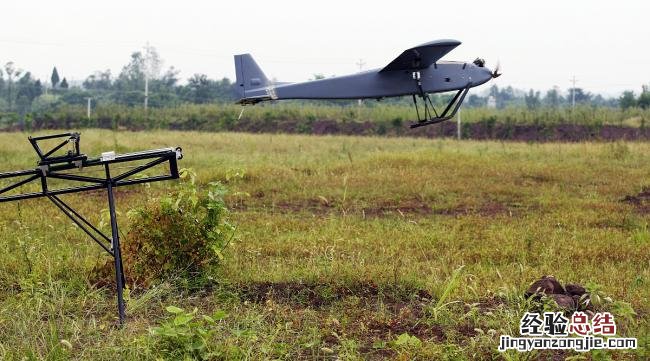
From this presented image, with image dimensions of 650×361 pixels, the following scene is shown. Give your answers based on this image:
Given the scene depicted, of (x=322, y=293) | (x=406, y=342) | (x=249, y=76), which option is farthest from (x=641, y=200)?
(x=406, y=342)

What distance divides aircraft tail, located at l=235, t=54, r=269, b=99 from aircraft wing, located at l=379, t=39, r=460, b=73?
176cm

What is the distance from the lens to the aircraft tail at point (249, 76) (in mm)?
10273

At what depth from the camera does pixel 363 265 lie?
6910 millimetres

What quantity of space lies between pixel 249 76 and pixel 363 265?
433cm

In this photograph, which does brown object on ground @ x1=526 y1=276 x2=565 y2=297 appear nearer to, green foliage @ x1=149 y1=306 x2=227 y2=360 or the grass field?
the grass field

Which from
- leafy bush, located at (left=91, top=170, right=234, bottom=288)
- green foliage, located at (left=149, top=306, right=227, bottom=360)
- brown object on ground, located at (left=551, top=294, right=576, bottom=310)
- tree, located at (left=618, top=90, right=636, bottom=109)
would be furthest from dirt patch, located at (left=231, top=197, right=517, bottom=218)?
tree, located at (left=618, top=90, right=636, bottom=109)

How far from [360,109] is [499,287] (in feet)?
93.2

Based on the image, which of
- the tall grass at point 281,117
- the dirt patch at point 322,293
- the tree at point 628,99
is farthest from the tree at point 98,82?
the dirt patch at point 322,293

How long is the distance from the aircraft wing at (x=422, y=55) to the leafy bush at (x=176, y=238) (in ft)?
11.5

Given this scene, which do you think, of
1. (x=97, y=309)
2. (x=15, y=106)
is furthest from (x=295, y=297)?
(x=15, y=106)

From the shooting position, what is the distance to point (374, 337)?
17.0 feet

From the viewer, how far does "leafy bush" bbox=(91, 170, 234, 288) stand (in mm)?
6527

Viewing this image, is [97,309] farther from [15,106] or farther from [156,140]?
[15,106]

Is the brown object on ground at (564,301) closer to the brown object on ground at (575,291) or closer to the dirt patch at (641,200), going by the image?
the brown object on ground at (575,291)
